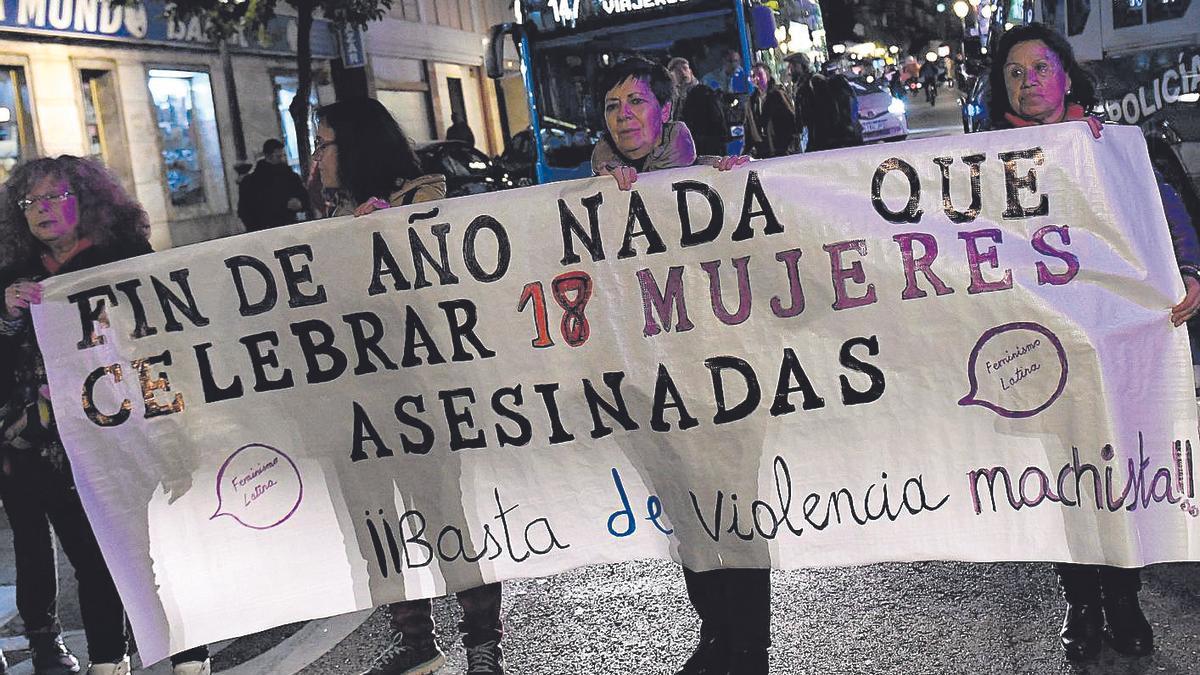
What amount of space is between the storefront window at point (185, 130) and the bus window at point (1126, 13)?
597 inches

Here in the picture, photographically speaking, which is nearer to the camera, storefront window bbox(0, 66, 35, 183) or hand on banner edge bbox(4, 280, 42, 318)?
hand on banner edge bbox(4, 280, 42, 318)

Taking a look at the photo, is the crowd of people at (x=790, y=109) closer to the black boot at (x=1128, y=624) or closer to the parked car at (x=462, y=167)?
the parked car at (x=462, y=167)

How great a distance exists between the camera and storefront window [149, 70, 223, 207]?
63.4 feet

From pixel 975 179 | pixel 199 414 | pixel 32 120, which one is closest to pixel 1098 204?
pixel 975 179

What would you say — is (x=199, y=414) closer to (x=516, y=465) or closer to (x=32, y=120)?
(x=516, y=465)

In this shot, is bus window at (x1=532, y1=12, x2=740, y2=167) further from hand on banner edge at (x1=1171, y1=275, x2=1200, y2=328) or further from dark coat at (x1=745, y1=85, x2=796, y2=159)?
hand on banner edge at (x1=1171, y1=275, x2=1200, y2=328)

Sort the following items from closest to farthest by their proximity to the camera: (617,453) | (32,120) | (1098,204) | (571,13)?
(1098,204) → (617,453) → (571,13) → (32,120)

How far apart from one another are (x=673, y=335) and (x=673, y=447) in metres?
0.31

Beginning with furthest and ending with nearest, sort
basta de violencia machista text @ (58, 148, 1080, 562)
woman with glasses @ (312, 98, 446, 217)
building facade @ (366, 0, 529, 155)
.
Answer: building facade @ (366, 0, 529, 155) → woman with glasses @ (312, 98, 446, 217) → basta de violencia machista text @ (58, 148, 1080, 562)

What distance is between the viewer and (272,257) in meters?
3.59

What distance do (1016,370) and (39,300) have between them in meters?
2.79

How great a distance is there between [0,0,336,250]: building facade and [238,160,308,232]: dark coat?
382cm

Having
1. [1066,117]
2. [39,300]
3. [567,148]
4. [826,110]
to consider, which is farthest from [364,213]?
[567,148]

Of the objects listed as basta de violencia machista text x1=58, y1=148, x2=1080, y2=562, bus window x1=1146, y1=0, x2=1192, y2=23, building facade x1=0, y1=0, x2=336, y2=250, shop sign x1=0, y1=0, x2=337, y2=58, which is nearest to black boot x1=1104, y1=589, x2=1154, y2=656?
basta de violencia machista text x1=58, y1=148, x2=1080, y2=562
